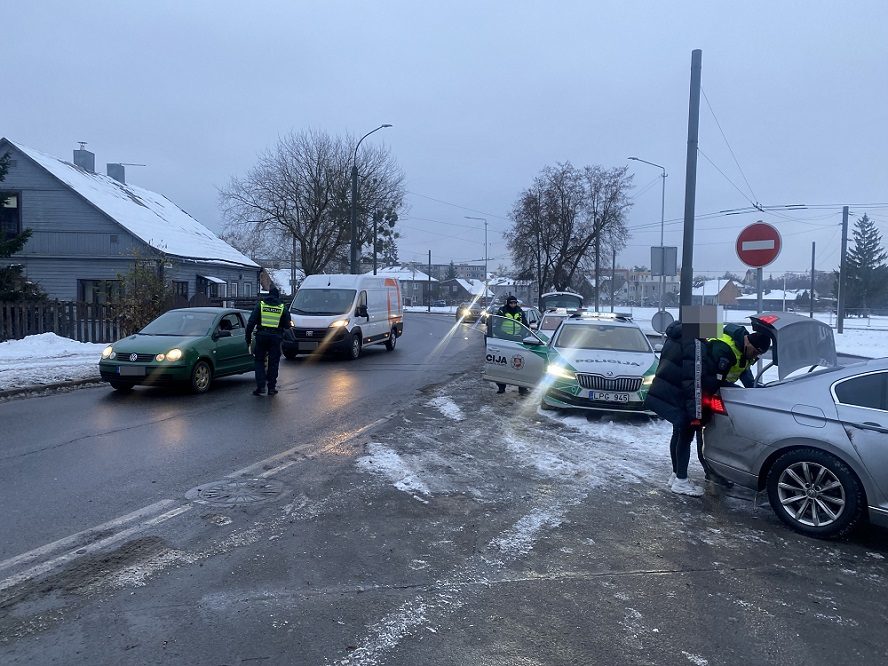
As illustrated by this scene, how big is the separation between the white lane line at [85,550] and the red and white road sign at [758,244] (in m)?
7.20

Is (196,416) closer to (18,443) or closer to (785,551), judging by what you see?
(18,443)

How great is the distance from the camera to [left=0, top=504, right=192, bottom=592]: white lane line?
433 centimetres

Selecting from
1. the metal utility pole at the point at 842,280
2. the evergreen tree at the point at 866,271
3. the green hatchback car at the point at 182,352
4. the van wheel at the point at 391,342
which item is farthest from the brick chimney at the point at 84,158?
the evergreen tree at the point at 866,271

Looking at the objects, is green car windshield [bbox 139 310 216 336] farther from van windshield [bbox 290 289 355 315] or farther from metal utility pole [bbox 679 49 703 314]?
metal utility pole [bbox 679 49 703 314]

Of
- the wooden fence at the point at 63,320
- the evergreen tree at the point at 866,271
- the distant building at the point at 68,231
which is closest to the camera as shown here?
the wooden fence at the point at 63,320

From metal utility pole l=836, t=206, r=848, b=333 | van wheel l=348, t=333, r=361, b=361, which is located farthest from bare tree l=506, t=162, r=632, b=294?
van wheel l=348, t=333, r=361, b=361

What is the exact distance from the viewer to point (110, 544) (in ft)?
16.3

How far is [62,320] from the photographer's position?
21.1 meters

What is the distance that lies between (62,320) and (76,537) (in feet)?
59.7

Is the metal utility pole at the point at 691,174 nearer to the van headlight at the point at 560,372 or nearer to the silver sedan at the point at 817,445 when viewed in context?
the van headlight at the point at 560,372

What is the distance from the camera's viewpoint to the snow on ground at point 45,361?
13096 mm

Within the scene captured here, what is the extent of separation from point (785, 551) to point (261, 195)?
4240cm

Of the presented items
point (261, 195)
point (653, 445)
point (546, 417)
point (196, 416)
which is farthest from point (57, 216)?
point (653, 445)

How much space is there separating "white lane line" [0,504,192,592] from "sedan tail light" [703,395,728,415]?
14.4 feet
